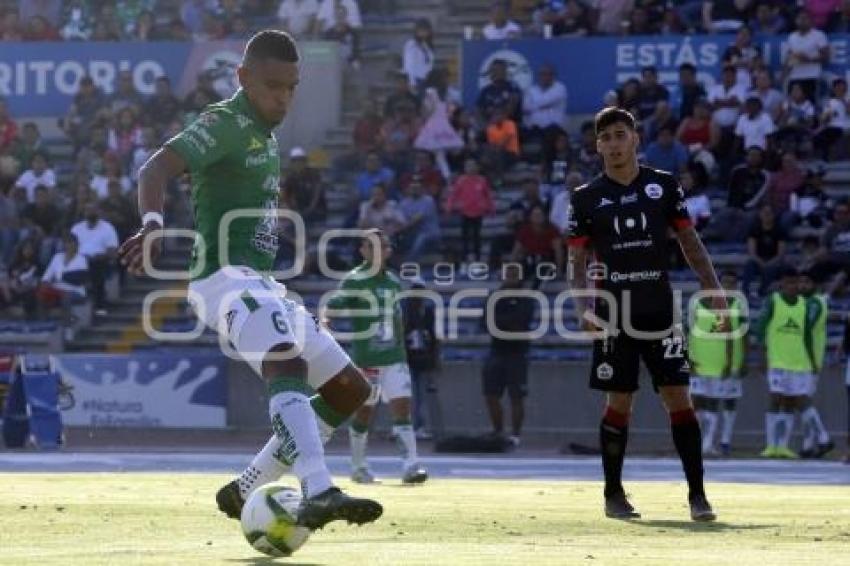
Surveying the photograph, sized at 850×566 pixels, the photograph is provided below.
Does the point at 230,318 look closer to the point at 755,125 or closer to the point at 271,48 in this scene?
the point at 271,48

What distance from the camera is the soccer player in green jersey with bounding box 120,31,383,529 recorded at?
30.8 ft

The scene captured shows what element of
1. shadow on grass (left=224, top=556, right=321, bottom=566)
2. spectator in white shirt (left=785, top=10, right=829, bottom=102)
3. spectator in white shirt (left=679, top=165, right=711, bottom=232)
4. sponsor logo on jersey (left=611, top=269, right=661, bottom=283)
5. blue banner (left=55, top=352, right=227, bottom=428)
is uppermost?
spectator in white shirt (left=785, top=10, right=829, bottom=102)

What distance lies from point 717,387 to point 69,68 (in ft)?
43.0

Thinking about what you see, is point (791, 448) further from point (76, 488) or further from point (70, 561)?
point (70, 561)

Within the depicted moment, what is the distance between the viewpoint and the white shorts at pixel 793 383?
2495 cm

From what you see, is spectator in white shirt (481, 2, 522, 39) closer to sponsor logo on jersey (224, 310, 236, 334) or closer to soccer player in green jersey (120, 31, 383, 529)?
soccer player in green jersey (120, 31, 383, 529)

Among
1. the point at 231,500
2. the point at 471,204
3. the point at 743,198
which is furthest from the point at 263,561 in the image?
the point at 471,204

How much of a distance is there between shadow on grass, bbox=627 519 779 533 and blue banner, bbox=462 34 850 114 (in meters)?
17.6

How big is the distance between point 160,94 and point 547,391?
28.4ft

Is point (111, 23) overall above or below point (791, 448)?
above

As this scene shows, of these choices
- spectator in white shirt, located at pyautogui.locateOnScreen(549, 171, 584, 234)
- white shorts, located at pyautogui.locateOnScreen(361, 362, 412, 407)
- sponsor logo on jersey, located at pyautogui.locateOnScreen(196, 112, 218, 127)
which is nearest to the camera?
sponsor logo on jersey, located at pyautogui.locateOnScreen(196, 112, 218, 127)

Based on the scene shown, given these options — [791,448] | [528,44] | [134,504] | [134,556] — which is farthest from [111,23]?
[134,556]

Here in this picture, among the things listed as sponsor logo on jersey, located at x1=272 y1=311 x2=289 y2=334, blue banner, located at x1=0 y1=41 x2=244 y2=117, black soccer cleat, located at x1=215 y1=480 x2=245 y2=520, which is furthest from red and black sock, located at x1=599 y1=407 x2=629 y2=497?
blue banner, located at x1=0 y1=41 x2=244 y2=117

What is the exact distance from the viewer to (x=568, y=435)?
2708 centimetres
